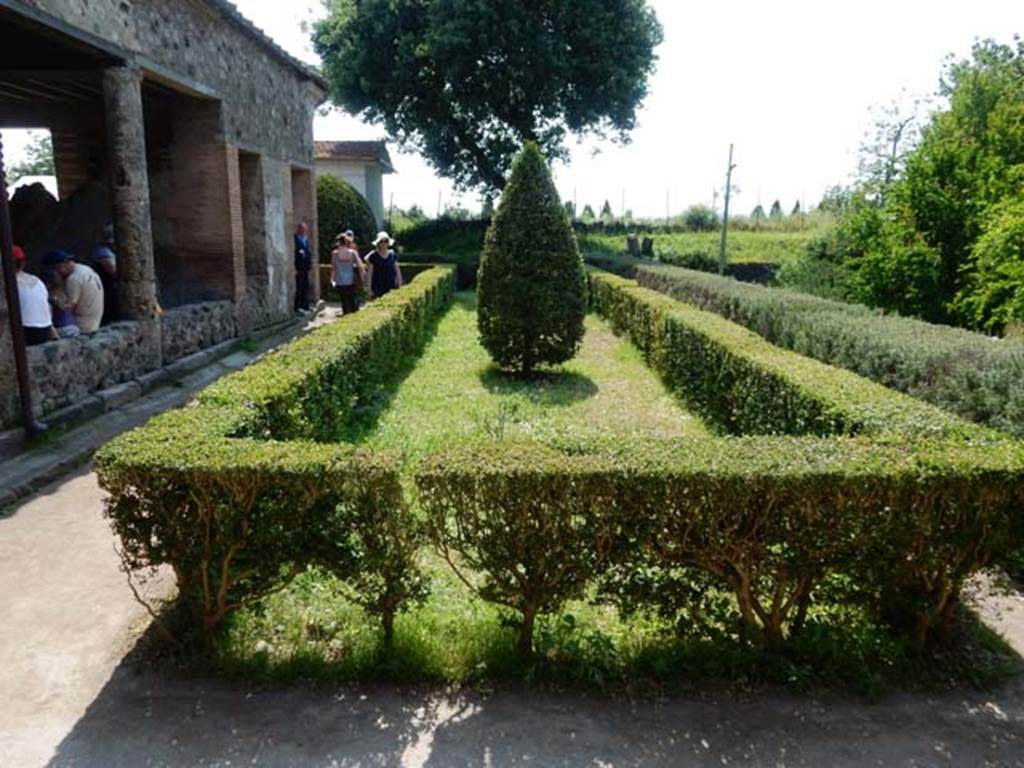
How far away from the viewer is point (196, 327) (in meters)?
10.2

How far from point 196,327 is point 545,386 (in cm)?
494

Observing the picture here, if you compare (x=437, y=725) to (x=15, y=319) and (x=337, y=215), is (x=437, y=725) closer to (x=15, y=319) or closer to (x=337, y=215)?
(x=15, y=319)

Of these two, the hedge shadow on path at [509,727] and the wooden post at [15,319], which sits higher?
the wooden post at [15,319]

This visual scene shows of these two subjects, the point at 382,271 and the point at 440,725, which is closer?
the point at 440,725

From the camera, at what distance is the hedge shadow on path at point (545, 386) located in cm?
894

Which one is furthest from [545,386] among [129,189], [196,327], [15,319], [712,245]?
[712,245]

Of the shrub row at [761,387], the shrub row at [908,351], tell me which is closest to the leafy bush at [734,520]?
the shrub row at [761,387]

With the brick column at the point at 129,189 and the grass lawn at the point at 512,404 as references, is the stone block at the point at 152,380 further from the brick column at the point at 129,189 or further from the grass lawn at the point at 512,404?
the grass lawn at the point at 512,404

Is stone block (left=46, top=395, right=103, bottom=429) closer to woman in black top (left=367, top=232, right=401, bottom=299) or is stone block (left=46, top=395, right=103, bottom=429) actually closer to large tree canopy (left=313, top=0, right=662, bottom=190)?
woman in black top (left=367, top=232, right=401, bottom=299)

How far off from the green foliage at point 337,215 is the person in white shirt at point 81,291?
544 inches

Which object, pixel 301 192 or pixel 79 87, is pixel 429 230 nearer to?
pixel 301 192

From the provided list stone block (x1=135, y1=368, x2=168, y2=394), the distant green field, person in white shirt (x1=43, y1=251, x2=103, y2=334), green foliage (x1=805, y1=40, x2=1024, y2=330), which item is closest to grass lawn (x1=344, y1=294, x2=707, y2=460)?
stone block (x1=135, y1=368, x2=168, y2=394)

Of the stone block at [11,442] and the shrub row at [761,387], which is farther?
the stone block at [11,442]

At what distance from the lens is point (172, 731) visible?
9.51 ft
